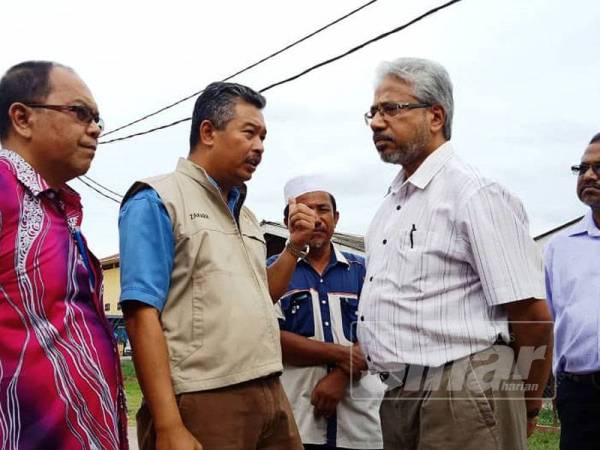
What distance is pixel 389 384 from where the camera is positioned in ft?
9.30

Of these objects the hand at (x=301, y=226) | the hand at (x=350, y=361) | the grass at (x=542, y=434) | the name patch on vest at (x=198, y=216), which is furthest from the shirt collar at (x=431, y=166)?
the grass at (x=542, y=434)

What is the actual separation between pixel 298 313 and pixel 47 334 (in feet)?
6.18

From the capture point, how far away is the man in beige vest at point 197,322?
93.4 inches

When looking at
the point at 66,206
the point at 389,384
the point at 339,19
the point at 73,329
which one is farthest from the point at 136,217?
the point at 339,19

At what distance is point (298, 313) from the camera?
153 inches

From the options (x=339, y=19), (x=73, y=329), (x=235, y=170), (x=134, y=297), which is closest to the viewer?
(x=73, y=329)

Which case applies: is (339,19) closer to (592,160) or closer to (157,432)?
(592,160)

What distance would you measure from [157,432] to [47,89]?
3.66 feet

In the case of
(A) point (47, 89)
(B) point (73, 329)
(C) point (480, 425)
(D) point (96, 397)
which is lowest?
(C) point (480, 425)

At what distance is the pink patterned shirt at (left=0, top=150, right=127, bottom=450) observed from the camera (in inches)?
81.6

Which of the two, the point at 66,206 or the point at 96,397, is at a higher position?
the point at 66,206

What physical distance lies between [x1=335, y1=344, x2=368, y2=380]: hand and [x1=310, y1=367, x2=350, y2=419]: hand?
0.04 m

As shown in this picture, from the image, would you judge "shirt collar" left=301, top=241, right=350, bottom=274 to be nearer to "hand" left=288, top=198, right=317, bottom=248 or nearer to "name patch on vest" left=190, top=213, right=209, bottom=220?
"hand" left=288, top=198, right=317, bottom=248

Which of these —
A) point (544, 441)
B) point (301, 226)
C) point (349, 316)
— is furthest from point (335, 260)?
point (544, 441)
